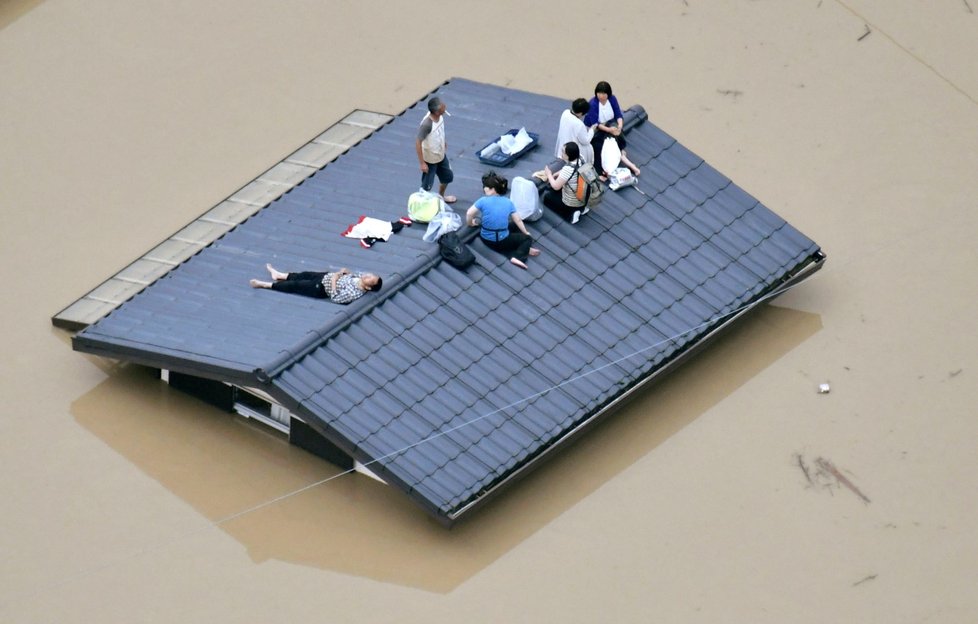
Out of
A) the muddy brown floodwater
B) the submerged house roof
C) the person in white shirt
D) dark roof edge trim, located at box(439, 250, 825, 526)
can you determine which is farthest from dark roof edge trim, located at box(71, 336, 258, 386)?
the person in white shirt

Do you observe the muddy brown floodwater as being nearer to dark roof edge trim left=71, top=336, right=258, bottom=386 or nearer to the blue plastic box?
dark roof edge trim left=71, top=336, right=258, bottom=386

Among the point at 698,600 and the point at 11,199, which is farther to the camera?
the point at 11,199

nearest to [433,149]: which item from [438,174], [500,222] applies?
[438,174]

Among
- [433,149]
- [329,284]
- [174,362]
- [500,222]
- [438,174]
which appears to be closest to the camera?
[174,362]

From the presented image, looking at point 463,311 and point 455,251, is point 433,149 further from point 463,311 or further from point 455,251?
point 463,311

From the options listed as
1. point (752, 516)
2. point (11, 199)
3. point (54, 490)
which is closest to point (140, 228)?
point (11, 199)

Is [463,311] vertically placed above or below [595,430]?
above

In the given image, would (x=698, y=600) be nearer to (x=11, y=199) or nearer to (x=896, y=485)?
(x=896, y=485)
